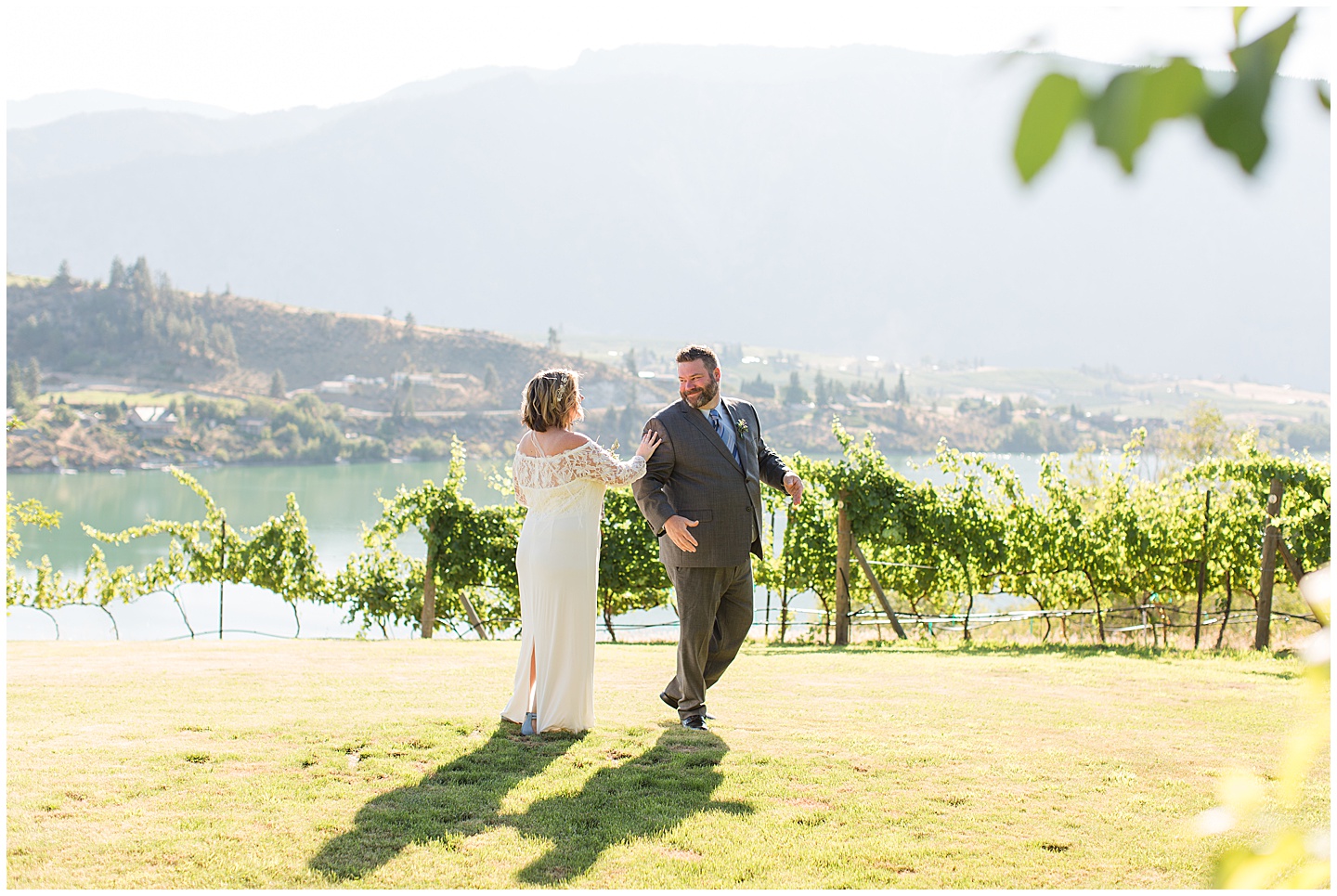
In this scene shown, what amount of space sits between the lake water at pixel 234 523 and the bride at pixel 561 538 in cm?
653

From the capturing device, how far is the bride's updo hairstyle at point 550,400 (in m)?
4.48

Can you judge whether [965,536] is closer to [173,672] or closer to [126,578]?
[173,672]

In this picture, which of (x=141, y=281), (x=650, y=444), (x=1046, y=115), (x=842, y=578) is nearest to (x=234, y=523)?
(x=842, y=578)

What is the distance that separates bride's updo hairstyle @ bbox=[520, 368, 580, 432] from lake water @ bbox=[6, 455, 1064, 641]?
6.79m

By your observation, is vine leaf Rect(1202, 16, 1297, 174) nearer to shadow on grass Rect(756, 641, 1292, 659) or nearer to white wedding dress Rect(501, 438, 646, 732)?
white wedding dress Rect(501, 438, 646, 732)

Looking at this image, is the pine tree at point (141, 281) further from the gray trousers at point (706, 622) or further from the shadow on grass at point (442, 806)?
→ the shadow on grass at point (442, 806)

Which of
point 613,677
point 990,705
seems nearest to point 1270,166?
point 990,705

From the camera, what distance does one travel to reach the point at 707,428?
4.67m

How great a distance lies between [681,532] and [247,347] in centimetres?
12842

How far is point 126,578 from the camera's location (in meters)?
19.8

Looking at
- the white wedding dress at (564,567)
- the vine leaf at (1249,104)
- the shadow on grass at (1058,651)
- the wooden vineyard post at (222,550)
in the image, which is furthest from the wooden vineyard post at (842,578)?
the wooden vineyard post at (222,550)

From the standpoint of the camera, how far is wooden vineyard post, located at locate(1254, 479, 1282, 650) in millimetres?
9172

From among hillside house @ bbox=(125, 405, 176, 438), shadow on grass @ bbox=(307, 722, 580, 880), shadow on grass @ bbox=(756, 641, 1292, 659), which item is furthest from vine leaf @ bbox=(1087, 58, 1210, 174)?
hillside house @ bbox=(125, 405, 176, 438)

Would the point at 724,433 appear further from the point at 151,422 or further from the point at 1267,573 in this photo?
the point at 151,422
